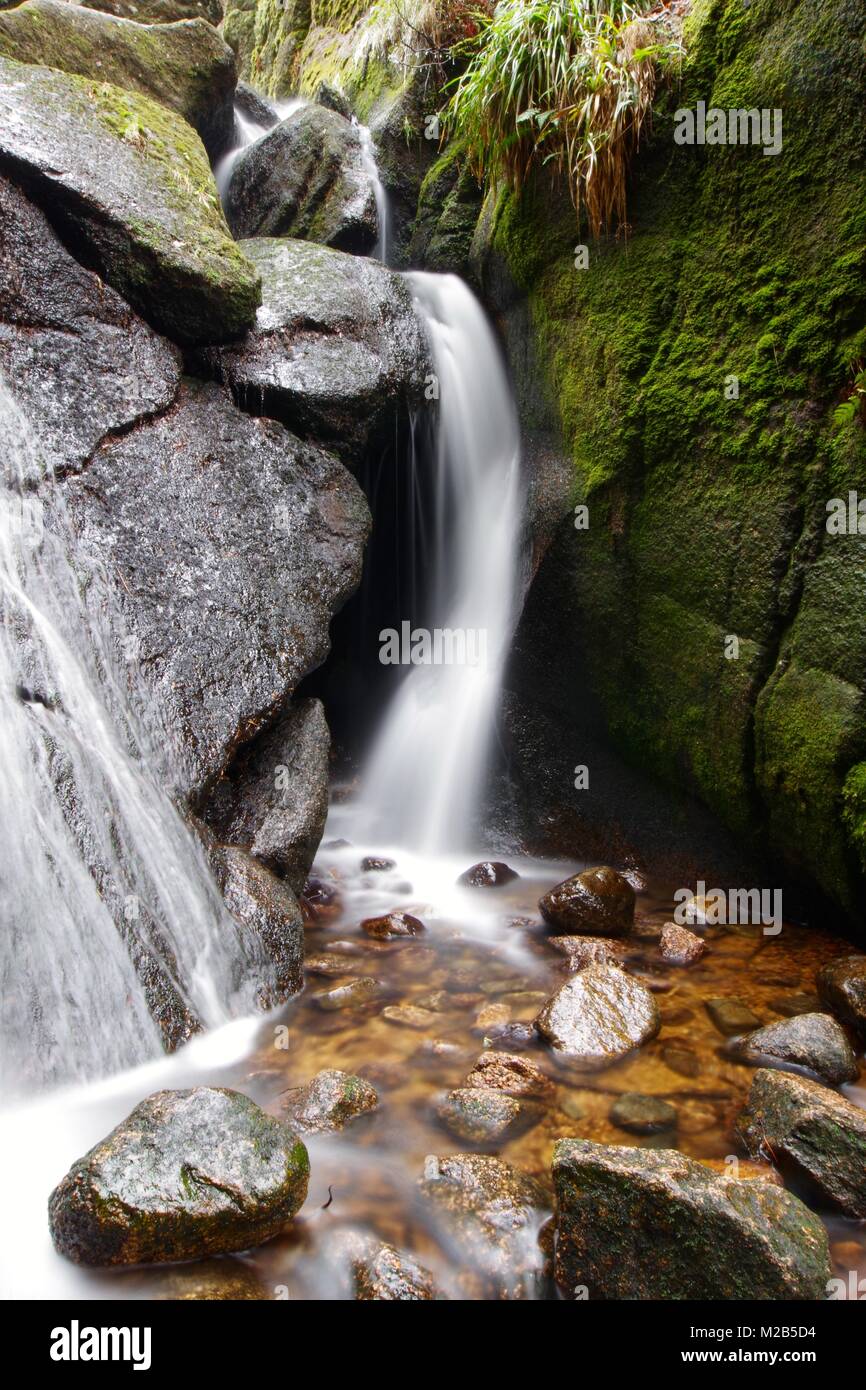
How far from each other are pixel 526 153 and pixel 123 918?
5.59m

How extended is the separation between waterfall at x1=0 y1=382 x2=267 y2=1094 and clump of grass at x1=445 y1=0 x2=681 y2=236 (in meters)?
3.76

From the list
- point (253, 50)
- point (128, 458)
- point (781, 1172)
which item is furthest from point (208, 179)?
point (253, 50)

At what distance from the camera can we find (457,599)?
6.93 metres

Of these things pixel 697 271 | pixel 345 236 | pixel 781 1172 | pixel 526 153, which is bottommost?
Result: pixel 781 1172

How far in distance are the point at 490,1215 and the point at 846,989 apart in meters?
2.01

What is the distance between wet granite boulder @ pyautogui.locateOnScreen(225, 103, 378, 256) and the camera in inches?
317

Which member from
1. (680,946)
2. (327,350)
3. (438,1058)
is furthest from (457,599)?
(438,1058)

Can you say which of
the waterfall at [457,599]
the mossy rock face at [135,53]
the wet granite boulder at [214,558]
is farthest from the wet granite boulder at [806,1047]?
the mossy rock face at [135,53]

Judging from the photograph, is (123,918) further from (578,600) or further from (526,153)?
(526,153)

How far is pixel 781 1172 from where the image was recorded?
8.63 feet

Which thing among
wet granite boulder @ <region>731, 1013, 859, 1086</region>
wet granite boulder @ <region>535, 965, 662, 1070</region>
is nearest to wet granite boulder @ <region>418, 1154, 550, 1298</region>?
wet granite boulder @ <region>535, 965, 662, 1070</region>

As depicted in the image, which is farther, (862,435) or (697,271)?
(697,271)

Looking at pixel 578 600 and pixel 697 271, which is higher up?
pixel 697 271

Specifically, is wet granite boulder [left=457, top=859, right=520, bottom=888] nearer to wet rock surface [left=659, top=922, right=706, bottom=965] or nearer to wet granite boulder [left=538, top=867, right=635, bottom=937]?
wet granite boulder [left=538, top=867, right=635, bottom=937]
